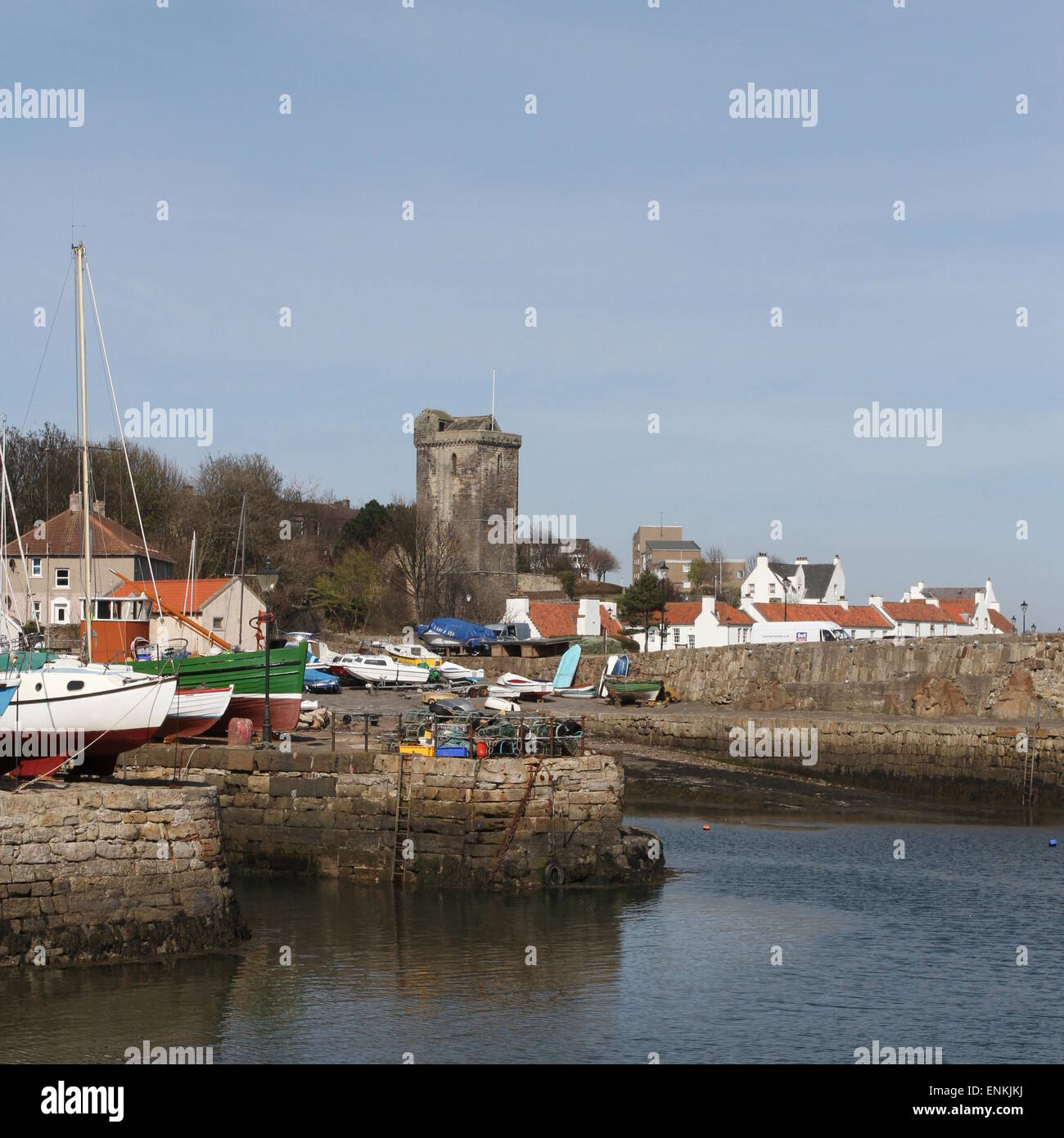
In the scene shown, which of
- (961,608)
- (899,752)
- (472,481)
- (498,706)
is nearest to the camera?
(899,752)

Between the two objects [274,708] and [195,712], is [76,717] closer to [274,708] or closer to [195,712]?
[195,712]

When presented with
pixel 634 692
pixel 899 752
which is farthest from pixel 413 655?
pixel 899 752

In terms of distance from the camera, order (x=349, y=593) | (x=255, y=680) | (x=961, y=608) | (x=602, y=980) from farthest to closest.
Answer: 1. (x=961, y=608)
2. (x=349, y=593)
3. (x=255, y=680)
4. (x=602, y=980)

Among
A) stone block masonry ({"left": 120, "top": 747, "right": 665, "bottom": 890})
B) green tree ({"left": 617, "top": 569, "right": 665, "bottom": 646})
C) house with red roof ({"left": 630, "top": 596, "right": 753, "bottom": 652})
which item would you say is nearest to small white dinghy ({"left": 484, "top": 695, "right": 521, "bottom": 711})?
stone block masonry ({"left": 120, "top": 747, "right": 665, "bottom": 890})

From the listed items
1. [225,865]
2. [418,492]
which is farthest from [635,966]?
[418,492]

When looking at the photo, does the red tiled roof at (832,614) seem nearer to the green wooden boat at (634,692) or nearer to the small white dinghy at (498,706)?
the green wooden boat at (634,692)

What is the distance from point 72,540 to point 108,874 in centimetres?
4472

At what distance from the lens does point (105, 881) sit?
669 inches

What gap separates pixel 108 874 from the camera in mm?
17016

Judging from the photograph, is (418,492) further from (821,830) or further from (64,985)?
(64,985)

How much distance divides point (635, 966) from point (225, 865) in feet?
18.6

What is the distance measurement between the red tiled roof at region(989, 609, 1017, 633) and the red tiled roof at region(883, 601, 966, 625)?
368 inches

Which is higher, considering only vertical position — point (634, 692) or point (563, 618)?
point (563, 618)

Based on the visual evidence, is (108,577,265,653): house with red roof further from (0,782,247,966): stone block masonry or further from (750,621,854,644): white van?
(750,621,854,644): white van
